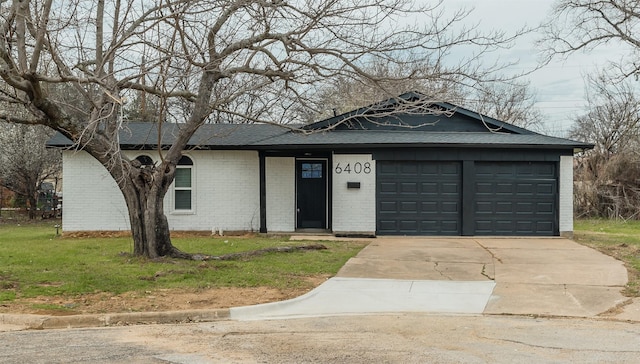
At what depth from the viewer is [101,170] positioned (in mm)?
18219

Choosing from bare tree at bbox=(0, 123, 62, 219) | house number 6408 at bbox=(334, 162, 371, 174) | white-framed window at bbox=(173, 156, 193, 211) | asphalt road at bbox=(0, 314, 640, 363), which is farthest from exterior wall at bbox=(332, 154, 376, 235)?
bare tree at bbox=(0, 123, 62, 219)

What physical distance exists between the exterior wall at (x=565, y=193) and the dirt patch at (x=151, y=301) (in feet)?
36.2

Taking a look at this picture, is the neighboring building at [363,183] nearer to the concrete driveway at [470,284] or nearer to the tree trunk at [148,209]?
the concrete driveway at [470,284]

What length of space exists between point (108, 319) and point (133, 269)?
10.9 ft

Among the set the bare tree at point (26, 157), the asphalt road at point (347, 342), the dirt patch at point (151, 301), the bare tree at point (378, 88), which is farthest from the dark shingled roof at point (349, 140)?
the asphalt road at point (347, 342)

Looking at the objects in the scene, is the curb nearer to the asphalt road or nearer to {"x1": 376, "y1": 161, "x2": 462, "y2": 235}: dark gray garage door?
the asphalt road

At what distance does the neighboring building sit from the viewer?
57.4 ft

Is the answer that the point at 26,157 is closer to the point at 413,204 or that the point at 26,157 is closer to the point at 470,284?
the point at 413,204

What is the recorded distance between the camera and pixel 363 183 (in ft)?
57.5

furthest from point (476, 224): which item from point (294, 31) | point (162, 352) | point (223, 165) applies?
point (162, 352)

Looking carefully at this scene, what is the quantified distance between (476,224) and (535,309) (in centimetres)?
941

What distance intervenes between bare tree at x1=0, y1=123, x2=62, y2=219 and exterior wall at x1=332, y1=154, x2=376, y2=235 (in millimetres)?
14770

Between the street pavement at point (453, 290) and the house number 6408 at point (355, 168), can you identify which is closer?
the street pavement at point (453, 290)

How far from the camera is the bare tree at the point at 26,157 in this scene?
85.4ft
